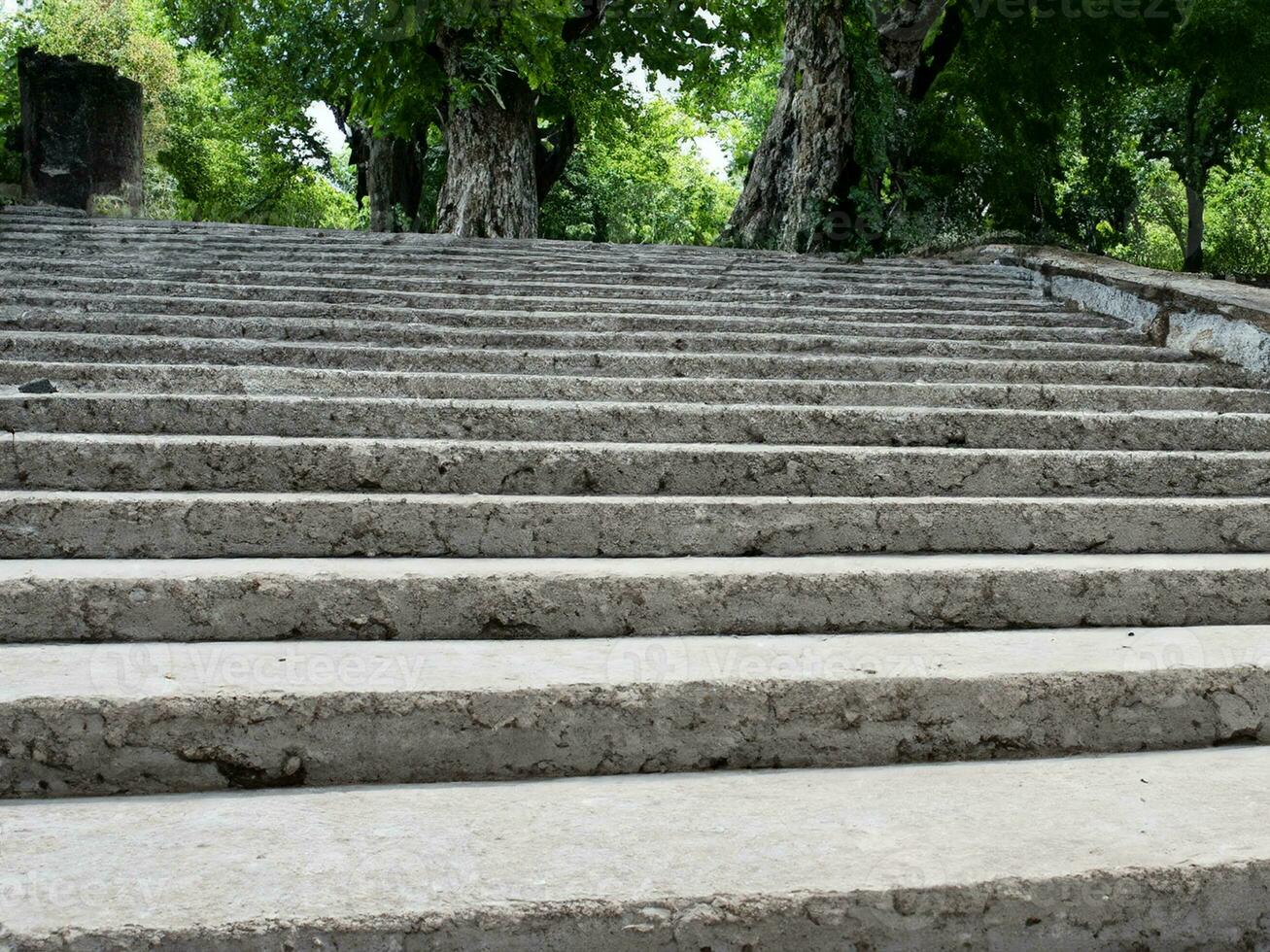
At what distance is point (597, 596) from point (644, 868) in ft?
3.37

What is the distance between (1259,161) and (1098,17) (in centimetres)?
519

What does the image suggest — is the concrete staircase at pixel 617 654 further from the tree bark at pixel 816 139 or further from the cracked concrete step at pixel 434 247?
the tree bark at pixel 816 139

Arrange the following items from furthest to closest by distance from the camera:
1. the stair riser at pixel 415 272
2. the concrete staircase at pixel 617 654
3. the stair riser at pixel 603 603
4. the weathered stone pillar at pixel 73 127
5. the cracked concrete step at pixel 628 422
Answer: the weathered stone pillar at pixel 73 127 < the stair riser at pixel 415 272 < the cracked concrete step at pixel 628 422 < the stair riser at pixel 603 603 < the concrete staircase at pixel 617 654

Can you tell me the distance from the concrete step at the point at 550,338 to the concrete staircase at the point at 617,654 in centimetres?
31

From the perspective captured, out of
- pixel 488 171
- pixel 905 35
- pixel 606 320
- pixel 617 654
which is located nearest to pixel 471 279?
pixel 606 320

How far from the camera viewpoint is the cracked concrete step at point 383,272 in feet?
20.9

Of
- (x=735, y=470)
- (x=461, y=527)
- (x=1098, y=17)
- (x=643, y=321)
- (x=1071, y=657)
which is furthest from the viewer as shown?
(x=1098, y=17)

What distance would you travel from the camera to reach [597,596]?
2.83 meters

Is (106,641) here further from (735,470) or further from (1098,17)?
(1098,17)

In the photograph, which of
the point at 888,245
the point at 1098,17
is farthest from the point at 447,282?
the point at 1098,17

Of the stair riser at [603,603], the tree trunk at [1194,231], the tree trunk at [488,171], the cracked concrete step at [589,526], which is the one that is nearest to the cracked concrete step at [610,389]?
the cracked concrete step at [589,526]

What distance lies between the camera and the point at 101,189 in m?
11.0

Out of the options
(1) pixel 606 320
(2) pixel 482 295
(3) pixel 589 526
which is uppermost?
(2) pixel 482 295

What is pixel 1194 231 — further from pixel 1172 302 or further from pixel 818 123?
pixel 1172 302
